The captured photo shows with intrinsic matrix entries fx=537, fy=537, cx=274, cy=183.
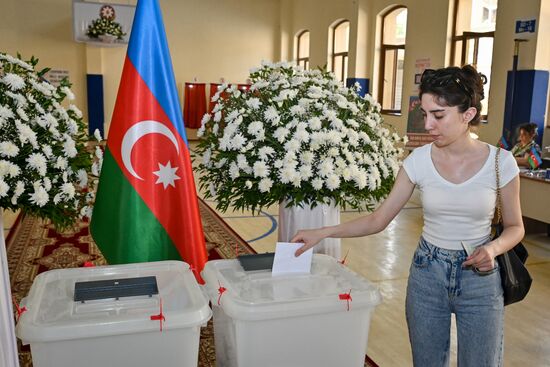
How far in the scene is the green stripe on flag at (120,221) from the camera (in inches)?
89.1

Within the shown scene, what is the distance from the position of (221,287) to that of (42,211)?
0.63 m

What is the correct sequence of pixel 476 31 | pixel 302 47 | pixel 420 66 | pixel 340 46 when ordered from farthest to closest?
pixel 302 47 → pixel 340 46 → pixel 420 66 → pixel 476 31

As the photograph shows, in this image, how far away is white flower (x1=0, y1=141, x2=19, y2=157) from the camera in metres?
1.50

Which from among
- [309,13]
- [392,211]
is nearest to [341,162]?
[392,211]

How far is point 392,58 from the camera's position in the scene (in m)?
11.3

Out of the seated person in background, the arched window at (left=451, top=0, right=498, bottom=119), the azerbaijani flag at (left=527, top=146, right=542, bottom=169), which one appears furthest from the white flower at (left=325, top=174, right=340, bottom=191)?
the arched window at (left=451, top=0, right=498, bottom=119)

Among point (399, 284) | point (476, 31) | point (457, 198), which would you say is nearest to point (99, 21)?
point (476, 31)

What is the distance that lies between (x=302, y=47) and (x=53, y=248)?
1166cm

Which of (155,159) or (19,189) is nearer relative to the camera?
(19,189)

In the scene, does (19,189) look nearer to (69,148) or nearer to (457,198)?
(69,148)

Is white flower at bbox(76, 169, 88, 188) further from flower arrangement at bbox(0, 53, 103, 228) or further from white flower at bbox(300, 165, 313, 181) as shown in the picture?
white flower at bbox(300, 165, 313, 181)

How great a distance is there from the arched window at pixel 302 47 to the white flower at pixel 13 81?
1379 cm

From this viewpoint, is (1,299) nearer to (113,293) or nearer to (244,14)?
(113,293)

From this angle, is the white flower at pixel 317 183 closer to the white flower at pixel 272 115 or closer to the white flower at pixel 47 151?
the white flower at pixel 272 115
